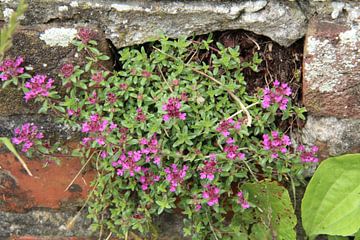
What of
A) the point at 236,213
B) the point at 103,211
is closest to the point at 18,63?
the point at 103,211

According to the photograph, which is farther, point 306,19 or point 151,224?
point 151,224

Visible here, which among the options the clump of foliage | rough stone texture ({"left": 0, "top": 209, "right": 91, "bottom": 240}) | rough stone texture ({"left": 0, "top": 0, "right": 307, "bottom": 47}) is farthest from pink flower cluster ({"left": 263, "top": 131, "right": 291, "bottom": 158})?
rough stone texture ({"left": 0, "top": 209, "right": 91, "bottom": 240})

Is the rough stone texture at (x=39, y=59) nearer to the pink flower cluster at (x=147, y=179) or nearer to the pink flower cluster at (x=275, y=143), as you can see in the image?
the pink flower cluster at (x=147, y=179)

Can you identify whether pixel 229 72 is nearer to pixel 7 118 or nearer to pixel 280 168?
pixel 280 168

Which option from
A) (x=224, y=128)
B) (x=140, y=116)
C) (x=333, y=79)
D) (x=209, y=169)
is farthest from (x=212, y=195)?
(x=333, y=79)

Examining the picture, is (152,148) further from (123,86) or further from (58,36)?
(58,36)

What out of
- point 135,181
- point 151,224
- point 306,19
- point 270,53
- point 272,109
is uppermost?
point 306,19

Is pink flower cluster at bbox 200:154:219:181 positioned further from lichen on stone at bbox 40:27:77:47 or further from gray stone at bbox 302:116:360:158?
lichen on stone at bbox 40:27:77:47
